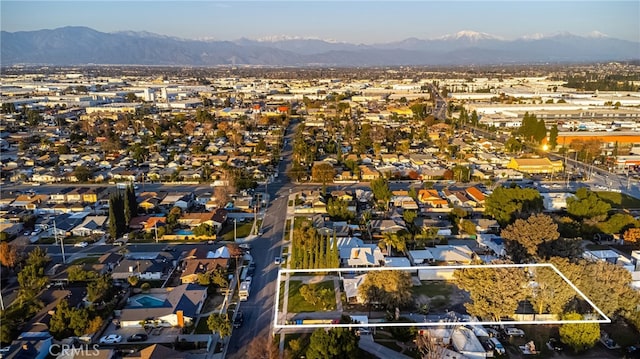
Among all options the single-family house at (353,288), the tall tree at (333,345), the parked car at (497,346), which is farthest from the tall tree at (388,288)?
the tall tree at (333,345)

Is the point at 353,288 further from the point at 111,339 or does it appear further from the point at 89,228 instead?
the point at 89,228

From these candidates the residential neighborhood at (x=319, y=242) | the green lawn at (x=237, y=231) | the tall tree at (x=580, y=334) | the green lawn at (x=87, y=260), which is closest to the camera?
the tall tree at (x=580, y=334)

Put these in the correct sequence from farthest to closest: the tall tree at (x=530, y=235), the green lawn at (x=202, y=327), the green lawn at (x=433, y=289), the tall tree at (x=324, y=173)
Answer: the tall tree at (x=324, y=173) → the tall tree at (x=530, y=235) → the green lawn at (x=433, y=289) → the green lawn at (x=202, y=327)

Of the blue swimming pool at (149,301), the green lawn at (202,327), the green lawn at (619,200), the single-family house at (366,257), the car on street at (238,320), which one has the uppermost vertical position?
the green lawn at (619,200)

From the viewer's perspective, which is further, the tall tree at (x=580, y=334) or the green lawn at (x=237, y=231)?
the green lawn at (x=237, y=231)

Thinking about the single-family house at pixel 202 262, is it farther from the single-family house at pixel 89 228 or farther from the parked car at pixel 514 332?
the parked car at pixel 514 332

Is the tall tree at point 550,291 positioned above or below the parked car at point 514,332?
above
